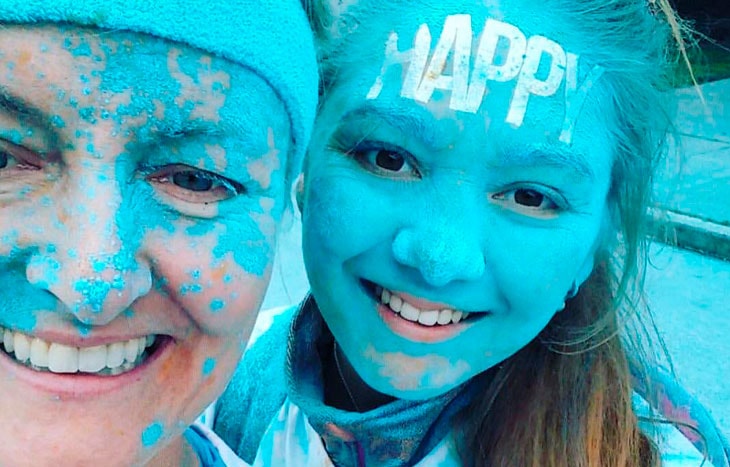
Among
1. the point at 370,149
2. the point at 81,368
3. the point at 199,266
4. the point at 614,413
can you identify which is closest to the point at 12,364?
the point at 81,368

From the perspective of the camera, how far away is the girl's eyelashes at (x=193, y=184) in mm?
854

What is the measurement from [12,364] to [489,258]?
0.70 meters

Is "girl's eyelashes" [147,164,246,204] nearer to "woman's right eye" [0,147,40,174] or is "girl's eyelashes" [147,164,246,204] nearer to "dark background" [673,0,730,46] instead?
"woman's right eye" [0,147,40,174]

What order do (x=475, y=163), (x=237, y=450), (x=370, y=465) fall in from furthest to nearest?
(x=237, y=450) < (x=370, y=465) < (x=475, y=163)

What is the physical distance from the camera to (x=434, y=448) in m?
1.49

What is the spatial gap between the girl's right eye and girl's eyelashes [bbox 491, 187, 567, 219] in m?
0.14

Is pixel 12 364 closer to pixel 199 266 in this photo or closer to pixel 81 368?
pixel 81 368

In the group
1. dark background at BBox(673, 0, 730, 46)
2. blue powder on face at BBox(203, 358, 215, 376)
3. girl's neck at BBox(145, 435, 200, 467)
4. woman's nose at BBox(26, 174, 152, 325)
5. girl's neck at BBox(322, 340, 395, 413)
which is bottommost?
girl's neck at BBox(322, 340, 395, 413)

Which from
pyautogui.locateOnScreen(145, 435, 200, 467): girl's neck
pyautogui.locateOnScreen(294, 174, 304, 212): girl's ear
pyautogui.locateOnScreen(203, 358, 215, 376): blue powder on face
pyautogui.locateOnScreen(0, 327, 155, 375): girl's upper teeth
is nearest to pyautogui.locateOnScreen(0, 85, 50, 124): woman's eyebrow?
pyautogui.locateOnScreen(0, 327, 155, 375): girl's upper teeth

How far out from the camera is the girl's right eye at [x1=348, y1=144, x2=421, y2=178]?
1.23 metres

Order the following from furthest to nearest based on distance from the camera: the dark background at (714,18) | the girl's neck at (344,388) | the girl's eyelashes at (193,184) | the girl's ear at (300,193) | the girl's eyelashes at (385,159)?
the dark background at (714,18) < the girl's neck at (344,388) < the girl's ear at (300,193) < the girl's eyelashes at (385,159) < the girl's eyelashes at (193,184)

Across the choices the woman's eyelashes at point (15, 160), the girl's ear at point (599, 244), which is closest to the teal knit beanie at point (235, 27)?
the woman's eyelashes at point (15, 160)

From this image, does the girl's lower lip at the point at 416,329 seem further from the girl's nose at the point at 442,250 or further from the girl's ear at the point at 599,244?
the girl's ear at the point at 599,244

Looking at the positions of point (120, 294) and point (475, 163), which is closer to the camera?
point (120, 294)
